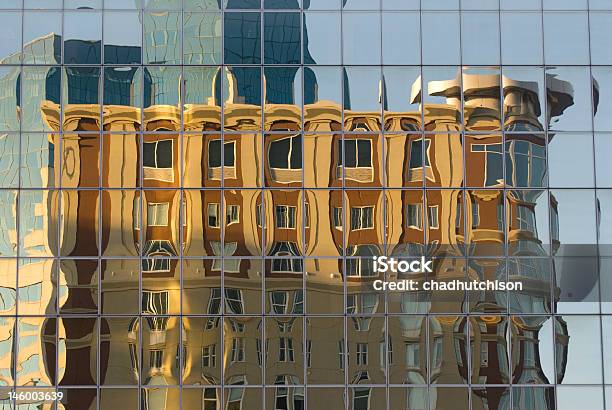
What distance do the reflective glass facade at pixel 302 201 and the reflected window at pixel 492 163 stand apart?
47 millimetres

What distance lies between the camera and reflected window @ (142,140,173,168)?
70.8 ft

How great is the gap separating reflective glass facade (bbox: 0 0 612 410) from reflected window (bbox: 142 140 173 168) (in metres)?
0.05

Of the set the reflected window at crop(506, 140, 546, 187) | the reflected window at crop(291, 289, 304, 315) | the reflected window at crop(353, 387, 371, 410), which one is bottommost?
the reflected window at crop(353, 387, 371, 410)

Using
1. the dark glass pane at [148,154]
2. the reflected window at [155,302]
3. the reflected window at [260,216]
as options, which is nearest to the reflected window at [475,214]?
the reflected window at [260,216]

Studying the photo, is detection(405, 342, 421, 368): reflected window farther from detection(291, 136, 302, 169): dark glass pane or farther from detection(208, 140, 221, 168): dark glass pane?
detection(208, 140, 221, 168): dark glass pane

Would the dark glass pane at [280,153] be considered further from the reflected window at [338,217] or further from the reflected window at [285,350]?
the reflected window at [285,350]

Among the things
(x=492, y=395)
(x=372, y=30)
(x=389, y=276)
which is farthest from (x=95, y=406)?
(x=372, y=30)

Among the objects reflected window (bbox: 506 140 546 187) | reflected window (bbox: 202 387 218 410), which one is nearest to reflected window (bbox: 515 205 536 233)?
reflected window (bbox: 506 140 546 187)

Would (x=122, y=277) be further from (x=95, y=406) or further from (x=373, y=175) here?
(x=373, y=175)

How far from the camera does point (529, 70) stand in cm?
2188

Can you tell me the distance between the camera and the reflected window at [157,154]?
70.8ft

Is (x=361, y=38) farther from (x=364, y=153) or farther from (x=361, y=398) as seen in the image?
(x=361, y=398)

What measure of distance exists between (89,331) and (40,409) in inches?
82.9

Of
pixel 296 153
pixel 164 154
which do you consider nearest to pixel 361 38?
pixel 296 153
